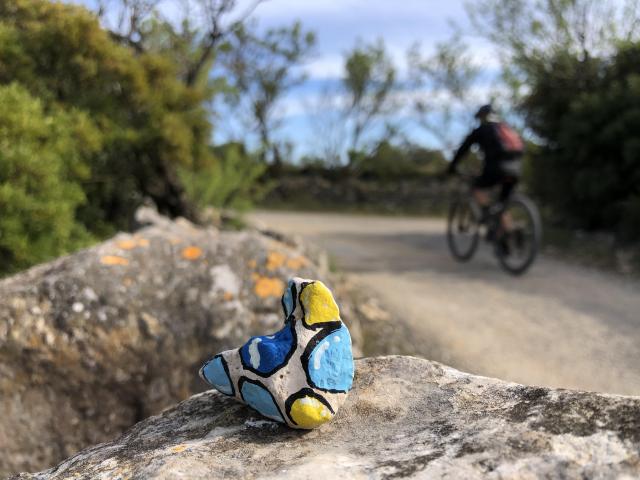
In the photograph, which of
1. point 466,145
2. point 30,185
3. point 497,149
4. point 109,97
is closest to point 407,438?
point 30,185

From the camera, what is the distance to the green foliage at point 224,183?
8.23m

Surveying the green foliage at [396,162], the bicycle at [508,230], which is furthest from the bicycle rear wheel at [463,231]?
the green foliage at [396,162]

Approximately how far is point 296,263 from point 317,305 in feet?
7.01

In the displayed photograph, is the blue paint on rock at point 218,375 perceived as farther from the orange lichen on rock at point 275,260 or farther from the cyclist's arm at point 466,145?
the cyclist's arm at point 466,145

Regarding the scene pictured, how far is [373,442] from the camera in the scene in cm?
163

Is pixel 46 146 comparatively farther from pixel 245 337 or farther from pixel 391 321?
pixel 391 321

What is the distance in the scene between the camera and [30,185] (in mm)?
4734

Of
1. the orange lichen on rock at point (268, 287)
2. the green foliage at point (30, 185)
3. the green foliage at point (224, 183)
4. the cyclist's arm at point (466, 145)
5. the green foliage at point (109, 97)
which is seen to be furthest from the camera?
the green foliage at point (224, 183)

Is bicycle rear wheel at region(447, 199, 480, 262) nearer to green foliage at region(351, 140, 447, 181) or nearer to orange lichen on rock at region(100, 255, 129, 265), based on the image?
orange lichen on rock at region(100, 255, 129, 265)

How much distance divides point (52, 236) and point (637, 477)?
4542mm

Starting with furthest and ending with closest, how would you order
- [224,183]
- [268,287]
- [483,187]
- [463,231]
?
[224,183], [463,231], [483,187], [268,287]

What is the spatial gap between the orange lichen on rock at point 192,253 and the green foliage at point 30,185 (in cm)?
149

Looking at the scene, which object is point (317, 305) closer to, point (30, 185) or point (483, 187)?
point (30, 185)

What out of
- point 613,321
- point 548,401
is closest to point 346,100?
point 613,321
